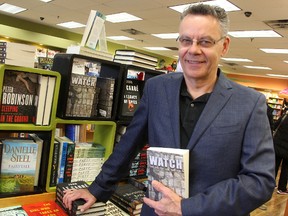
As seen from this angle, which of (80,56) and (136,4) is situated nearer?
(80,56)

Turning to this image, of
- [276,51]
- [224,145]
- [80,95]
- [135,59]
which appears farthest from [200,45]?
[276,51]

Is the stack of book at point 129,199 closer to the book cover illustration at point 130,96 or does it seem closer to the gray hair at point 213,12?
the book cover illustration at point 130,96

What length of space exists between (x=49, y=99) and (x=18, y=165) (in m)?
0.38

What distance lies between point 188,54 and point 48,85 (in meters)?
0.81

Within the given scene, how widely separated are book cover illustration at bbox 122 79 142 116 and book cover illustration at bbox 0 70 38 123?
1.93 feet

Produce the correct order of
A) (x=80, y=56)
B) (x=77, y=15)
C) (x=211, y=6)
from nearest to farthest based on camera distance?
(x=211, y=6) < (x=80, y=56) < (x=77, y=15)

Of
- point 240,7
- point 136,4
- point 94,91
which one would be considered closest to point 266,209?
point 240,7

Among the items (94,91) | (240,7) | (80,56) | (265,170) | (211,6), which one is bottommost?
(265,170)

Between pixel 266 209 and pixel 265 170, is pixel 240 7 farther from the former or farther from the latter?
pixel 265 170

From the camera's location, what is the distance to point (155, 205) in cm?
103

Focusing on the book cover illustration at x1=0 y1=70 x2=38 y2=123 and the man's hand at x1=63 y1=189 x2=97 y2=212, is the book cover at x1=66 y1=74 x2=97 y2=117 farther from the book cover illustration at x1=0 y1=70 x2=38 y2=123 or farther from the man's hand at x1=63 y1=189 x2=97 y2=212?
the man's hand at x1=63 y1=189 x2=97 y2=212

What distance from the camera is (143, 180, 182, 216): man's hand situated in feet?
3.23

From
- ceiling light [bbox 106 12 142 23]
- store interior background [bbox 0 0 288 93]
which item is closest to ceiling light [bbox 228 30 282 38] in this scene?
store interior background [bbox 0 0 288 93]

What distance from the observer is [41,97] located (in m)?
1.53
